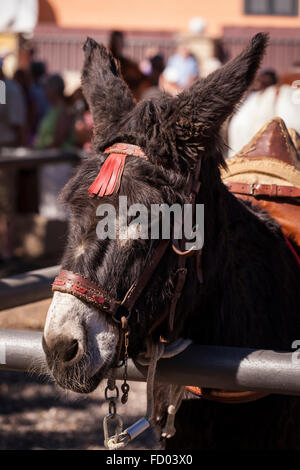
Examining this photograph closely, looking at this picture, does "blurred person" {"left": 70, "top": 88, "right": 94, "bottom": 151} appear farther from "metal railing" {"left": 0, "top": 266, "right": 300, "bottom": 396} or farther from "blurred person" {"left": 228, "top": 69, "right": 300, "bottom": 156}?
"metal railing" {"left": 0, "top": 266, "right": 300, "bottom": 396}

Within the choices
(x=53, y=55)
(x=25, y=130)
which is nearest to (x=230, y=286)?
(x=25, y=130)

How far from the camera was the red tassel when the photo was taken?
2.18m

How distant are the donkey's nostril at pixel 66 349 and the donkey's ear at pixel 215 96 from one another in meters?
0.72

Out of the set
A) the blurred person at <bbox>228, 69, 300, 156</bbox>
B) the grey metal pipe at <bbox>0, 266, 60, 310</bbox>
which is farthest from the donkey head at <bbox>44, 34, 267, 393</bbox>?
the blurred person at <bbox>228, 69, 300, 156</bbox>

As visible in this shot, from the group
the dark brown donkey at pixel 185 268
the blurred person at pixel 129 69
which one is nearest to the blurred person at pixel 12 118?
the blurred person at pixel 129 69

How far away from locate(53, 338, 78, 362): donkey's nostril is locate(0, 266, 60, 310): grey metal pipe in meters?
0.97

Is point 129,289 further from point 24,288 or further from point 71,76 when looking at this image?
point 71,76

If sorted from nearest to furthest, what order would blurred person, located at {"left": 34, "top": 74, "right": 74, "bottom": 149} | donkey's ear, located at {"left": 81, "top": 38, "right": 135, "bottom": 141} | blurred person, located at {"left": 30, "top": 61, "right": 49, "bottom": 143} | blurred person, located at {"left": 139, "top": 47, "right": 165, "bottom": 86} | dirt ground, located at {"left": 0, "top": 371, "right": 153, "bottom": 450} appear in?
donkey's ear, located at {"left": 81, "top": 38, "right": 135, "bottom": 141}, dirt ground, located at {"left": 0, "top": 371, "right": 153, "bottom": 450}, blurred person, located at {"left": 34, "top": 74, "right": 74, "bottom": 149}, blurred person, located at {"left": 139, "top": 47, "right": 165, "bottom": 86}, blurred person, located at {"left": 30, "top": 61, "right": 49, "bottom": 143}

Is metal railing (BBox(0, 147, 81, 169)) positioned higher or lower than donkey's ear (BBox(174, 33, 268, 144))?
lower

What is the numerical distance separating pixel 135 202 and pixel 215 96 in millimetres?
400

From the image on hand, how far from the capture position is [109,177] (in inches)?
86.7

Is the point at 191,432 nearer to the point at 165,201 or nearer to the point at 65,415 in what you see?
the point at 165,201

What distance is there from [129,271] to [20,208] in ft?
24.1

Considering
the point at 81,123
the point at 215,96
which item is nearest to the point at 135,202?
the point at 215,96
